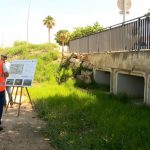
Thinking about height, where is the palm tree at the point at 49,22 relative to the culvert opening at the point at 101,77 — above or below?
above

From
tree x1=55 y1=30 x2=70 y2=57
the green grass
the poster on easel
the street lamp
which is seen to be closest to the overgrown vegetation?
the green grass

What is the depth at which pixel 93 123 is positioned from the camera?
1009 cm

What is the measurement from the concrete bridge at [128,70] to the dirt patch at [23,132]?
4063 millimetres

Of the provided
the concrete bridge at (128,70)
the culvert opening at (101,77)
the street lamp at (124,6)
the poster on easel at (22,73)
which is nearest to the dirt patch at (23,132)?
the poster on easel at (22,73)

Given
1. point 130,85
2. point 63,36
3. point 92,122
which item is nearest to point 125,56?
point 130,85

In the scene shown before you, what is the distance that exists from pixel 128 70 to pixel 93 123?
528 centimetres

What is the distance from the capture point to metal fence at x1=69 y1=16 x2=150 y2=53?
13859 mm

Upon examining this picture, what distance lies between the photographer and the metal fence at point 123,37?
13.9m

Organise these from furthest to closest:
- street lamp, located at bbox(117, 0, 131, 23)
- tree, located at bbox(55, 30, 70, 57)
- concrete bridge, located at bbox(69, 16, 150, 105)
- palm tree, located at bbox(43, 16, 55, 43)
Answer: palm tree, located at bbox(43, 16, 55, 43)
tree, located at bbox(55, 30, 70, 57)
street lamp, located at bbox(117, 0, 131, 23)
concrete bridge, located at bbox(69, 16, 150, 105)

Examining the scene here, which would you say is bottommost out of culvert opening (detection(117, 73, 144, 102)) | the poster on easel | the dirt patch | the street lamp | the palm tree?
the dirt patch

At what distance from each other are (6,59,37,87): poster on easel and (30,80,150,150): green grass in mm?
1062

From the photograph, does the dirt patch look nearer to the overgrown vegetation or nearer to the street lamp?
the overgrown vegetation

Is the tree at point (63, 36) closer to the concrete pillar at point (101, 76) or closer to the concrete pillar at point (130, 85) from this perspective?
the concrete pillar at point (101, 76)

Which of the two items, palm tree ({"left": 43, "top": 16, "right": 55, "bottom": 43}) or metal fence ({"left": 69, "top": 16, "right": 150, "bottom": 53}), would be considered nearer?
metal fence ({"left": 69, "top": 16, "right": 150, "bottom": 53})
